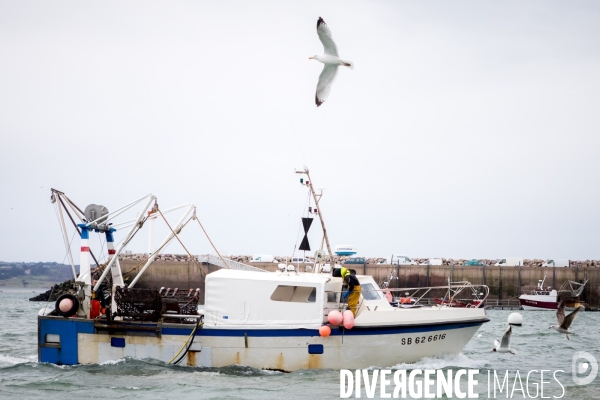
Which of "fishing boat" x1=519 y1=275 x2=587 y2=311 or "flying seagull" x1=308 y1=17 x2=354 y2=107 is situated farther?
"fishing boat" x1=519 y1=275 x2=587 y2=311

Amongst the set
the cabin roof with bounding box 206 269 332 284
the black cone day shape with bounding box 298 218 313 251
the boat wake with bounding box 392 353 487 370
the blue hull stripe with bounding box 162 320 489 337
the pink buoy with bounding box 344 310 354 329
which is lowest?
the boat wake with bounding box 392 353 487 370

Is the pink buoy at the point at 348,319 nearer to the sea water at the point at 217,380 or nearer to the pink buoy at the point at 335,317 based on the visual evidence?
the pink buoy at the point at 335,317

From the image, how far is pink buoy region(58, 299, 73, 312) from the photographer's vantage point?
18.4 m

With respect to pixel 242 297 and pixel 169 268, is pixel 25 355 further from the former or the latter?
pixel 169 268

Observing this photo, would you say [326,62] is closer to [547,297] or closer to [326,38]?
[326,38]

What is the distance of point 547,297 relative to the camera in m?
48.2

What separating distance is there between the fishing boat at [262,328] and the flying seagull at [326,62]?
490 cm

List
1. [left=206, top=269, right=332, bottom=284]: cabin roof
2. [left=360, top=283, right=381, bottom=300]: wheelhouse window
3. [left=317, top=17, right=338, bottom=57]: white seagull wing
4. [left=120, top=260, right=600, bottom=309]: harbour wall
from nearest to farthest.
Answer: [left=206, top=269, right=332, bottom=284]: cabin roof < [left=360, top=283, right=381, bottom=300]: wheelhouse window < [left=317, top=17, right=338, bottom=57]: white seagull wing < [left=120, top=260, right=600, bottom=309]: harbour wall

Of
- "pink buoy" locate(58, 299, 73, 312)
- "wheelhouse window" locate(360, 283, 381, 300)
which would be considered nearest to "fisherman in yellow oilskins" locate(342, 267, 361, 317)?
"wheelhouse window" locate(360, 283, 381, 300)

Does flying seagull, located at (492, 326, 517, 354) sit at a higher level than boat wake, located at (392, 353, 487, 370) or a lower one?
higher

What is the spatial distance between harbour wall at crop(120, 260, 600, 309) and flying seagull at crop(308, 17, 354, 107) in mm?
34043

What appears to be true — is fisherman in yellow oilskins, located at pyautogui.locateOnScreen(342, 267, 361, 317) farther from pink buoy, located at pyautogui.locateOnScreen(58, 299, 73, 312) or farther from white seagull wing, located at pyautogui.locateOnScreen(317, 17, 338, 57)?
pink buoy, located at pyautogui.locateOnScreen(58, 299, 73, 312)

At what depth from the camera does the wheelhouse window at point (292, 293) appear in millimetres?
17734

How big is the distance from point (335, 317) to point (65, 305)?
22.5 feet
